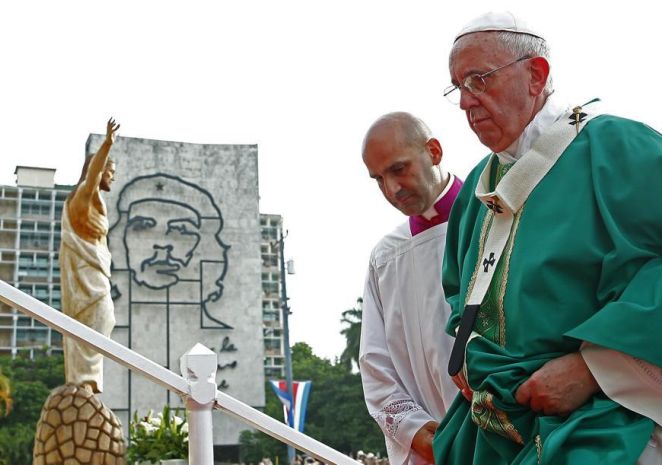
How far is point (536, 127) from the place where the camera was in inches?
72.7

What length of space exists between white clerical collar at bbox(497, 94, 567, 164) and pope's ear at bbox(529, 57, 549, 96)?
52mm

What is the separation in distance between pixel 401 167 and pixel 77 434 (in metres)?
6.24

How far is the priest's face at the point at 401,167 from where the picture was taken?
252 centimetres

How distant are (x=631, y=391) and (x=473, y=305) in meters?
0.37

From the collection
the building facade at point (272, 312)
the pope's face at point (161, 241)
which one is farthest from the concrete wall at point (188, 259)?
the building facade at point (272, 312)

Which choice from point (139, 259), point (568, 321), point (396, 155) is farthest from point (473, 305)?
point (139, 259)

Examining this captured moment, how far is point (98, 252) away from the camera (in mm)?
9938

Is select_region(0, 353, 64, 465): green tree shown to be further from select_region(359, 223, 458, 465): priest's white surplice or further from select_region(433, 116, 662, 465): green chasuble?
select_region(433, 116, 662, 465): green chasuble

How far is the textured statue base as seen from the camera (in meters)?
Answer: 7.83

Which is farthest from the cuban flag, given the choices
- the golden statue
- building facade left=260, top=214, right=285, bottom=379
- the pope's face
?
building facade left=260, top=214, right=285, bottom=379

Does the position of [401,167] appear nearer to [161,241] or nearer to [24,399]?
[161,241]

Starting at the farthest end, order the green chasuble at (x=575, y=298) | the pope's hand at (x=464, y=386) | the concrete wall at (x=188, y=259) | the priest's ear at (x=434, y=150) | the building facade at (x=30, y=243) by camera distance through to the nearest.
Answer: the building facade at (x=30, y=243) → the concrete wall at (x=188, y=259) → the priest's ear at (x=434, y=150) → the pope's hand at (x=464, y=386) → the green chasuble at (x=575, y=298)

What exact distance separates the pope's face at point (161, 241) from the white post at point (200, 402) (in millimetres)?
24544

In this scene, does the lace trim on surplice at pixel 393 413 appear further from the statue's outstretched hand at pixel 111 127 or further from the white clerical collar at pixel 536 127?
the statue's outstretched hand at pixel 111 127
